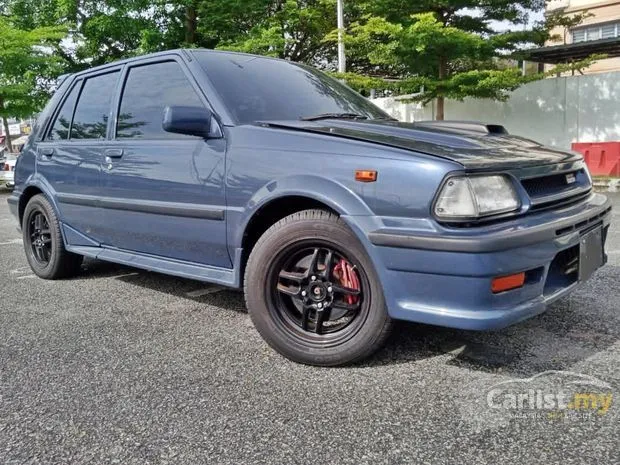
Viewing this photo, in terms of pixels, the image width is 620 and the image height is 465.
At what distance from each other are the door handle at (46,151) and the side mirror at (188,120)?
1.85 m

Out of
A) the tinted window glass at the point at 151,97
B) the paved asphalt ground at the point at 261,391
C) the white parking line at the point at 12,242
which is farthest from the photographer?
the white parking line at the point at 12,242

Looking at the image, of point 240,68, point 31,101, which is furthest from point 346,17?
point 240,68

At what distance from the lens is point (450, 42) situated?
39.6 feet

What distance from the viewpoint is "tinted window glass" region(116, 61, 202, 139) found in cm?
328

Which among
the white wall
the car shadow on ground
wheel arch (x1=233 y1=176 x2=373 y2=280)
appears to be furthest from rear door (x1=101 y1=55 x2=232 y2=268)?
the white wall

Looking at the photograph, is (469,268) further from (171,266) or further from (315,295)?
(171,266)

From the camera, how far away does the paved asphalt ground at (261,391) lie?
191 cm

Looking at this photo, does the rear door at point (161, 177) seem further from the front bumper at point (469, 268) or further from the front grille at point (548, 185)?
the front grille at point (548, 185)

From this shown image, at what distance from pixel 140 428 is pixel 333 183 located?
1303 millimetres

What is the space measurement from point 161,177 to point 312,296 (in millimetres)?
1230

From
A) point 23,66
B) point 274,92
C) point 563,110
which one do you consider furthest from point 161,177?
point 23,66

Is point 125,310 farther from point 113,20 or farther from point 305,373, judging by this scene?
point 113,20

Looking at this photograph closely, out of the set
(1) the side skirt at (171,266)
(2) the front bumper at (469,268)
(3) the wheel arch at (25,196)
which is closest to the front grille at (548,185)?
(2) the front bumper at (469,268)

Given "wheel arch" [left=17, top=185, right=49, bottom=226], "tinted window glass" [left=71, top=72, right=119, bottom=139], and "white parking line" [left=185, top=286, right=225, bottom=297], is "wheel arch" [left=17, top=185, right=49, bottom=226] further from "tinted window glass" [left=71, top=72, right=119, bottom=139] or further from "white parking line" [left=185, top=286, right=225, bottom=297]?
"white parking line" [left=185, top=286, right=225, bottom=297]
